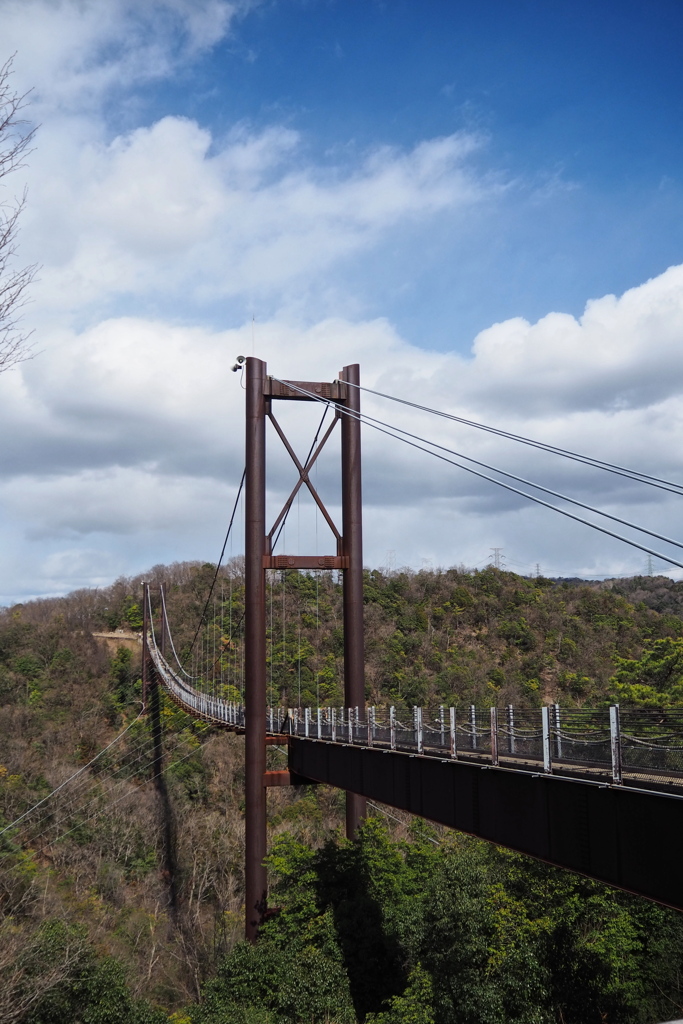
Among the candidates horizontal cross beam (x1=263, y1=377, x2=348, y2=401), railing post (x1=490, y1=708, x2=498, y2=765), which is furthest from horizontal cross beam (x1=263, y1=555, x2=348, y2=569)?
railing post (x1=490, y1=708, x2=498, y2=765)

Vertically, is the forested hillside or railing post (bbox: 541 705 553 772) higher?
railing post (bbox: 541 705 553 772)

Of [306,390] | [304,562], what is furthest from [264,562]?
[306,390]

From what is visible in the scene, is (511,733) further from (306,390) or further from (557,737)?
(306,390)

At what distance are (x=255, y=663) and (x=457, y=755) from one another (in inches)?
432

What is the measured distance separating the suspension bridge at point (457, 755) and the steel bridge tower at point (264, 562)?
0.12 feet

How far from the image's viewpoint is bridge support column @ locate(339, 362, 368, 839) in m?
24.9

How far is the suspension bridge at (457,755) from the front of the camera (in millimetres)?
9445

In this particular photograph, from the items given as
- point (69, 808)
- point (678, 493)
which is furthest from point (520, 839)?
point (69, 808)

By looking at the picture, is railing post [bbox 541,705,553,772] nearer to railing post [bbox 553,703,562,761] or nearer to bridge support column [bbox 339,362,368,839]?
railing post [bbox 553,703,562,761]

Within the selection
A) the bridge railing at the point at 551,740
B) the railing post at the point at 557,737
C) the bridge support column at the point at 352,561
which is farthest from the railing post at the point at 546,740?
the bridge support column at the point at 352,561

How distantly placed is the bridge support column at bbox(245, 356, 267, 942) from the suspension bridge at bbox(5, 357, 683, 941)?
0.03m

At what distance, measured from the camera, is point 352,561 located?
1006 inches

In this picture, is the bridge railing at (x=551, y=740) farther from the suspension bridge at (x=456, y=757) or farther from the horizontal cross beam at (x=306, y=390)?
the horizontal cross beam at (x=306, y=390)

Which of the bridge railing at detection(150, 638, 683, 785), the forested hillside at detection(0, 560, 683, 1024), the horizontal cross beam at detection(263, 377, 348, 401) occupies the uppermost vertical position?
the horizontal cross beam at detection(263, 377, 348, 401)
